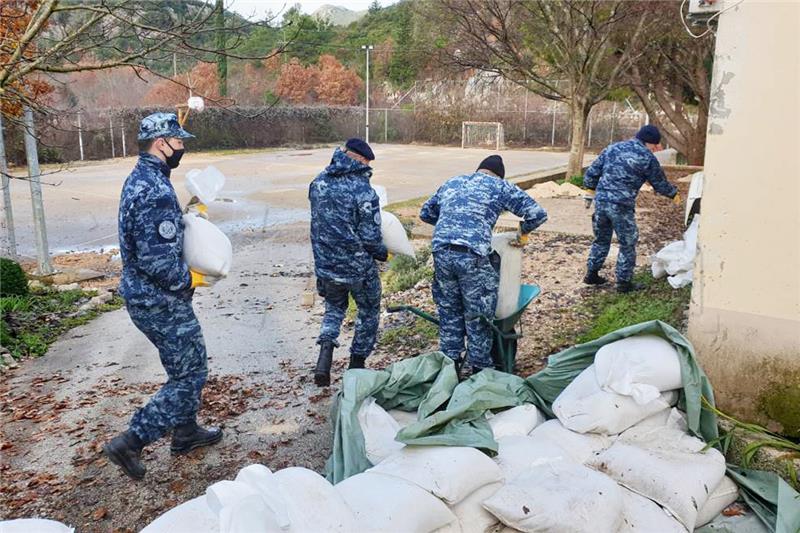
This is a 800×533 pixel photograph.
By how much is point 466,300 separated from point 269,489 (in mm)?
2260

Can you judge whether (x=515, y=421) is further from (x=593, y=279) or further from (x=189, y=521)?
(x=593, y=279)

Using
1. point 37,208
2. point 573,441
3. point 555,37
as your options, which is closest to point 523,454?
point 573,441

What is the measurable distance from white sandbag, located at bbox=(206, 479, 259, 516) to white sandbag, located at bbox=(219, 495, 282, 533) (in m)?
0.04

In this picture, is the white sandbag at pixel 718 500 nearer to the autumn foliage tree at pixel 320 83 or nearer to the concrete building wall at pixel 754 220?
the concrete building wall at pixel 754 220

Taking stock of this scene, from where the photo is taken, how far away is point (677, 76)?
17062 mm

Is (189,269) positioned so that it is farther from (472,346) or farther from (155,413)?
(472,346)

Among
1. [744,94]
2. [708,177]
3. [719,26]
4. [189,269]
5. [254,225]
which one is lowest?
[254,225]

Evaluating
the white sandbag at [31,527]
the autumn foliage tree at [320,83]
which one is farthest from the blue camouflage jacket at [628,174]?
the autumn foliage tree at [320,83]

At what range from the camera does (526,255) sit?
26.3 ft

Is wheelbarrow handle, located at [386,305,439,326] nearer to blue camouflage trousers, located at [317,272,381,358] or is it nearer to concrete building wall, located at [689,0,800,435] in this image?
blue camouflage trousers, located at [317,272,381,358]

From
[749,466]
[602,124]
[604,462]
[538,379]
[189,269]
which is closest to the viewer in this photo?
[604,462]

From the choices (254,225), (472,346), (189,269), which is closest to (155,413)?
(189,269)

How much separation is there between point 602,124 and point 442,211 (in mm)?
28141

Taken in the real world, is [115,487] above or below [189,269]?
below
